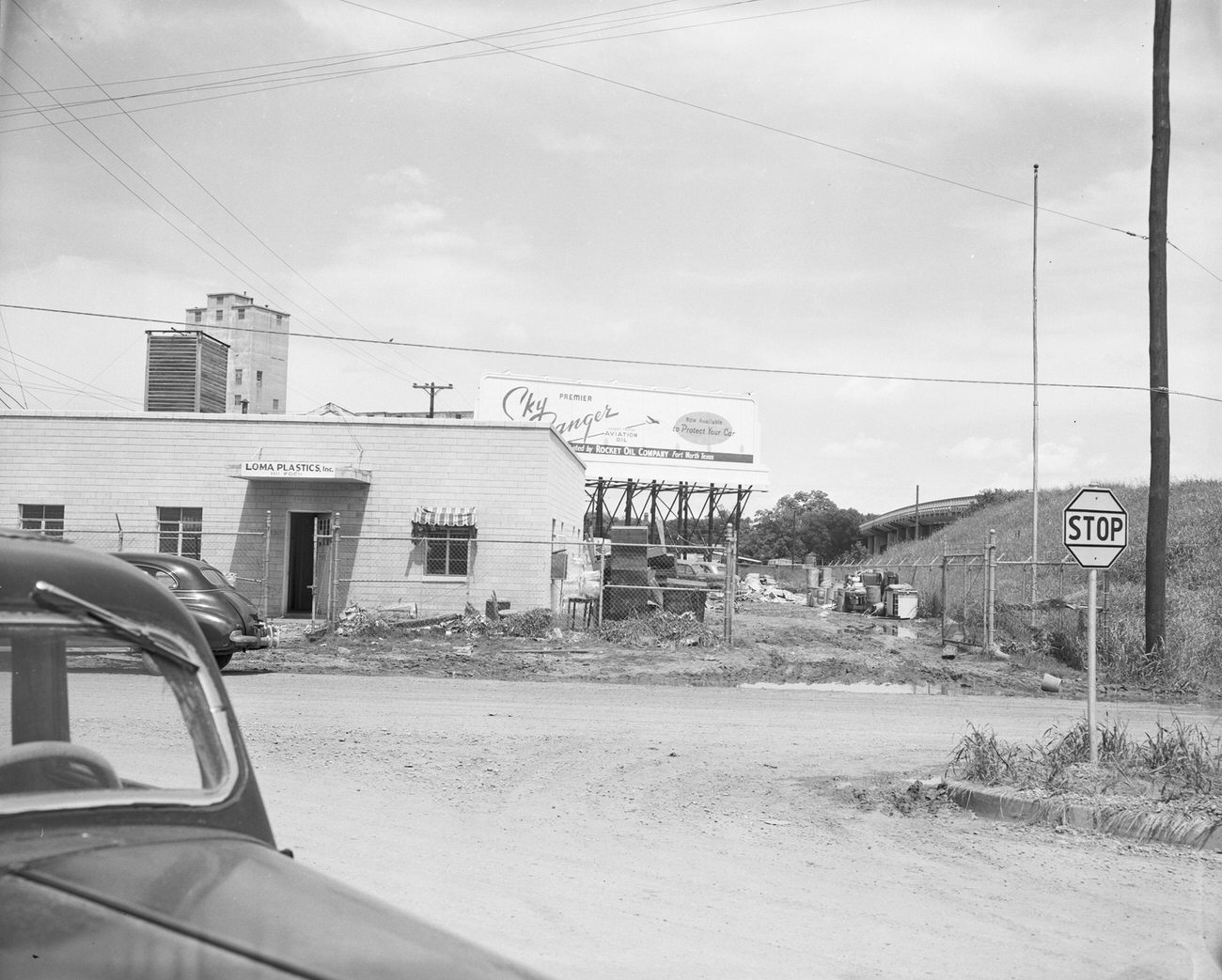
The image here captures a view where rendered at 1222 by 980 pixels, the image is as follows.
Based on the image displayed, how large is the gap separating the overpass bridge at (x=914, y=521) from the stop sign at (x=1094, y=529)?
5269 centimetres

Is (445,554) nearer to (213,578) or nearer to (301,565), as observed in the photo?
(301,565)

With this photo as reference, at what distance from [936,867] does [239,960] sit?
5784 millimetres

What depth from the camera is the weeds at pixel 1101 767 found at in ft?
27.5

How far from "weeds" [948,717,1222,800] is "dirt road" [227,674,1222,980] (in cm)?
75

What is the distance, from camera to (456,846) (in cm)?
679

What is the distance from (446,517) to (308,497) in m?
3.34

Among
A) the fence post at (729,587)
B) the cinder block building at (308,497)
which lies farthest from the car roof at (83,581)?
the cinder block building at (308,497)

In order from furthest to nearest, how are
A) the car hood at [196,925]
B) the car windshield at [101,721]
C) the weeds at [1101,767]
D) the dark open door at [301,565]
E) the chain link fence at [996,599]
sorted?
the dark open door at [301,565] → the chain link fence at [996,599] → the weeds at [1101,767] → the car windshield at [101,721] → the car hood at [196,925]

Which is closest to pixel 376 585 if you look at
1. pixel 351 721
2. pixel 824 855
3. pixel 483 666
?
pixel 483 666

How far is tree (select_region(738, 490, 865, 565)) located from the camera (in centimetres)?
10031

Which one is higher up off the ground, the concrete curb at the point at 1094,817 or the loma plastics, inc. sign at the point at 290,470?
the loma plastics, inc. sign at the point at 290,470

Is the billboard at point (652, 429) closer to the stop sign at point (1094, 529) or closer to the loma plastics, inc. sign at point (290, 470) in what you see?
the loma plastics, inc. sign at point (290, 470)

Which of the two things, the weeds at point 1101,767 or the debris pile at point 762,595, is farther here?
the debris pile at point 762,595

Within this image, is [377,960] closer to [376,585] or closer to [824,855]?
[824,855]
